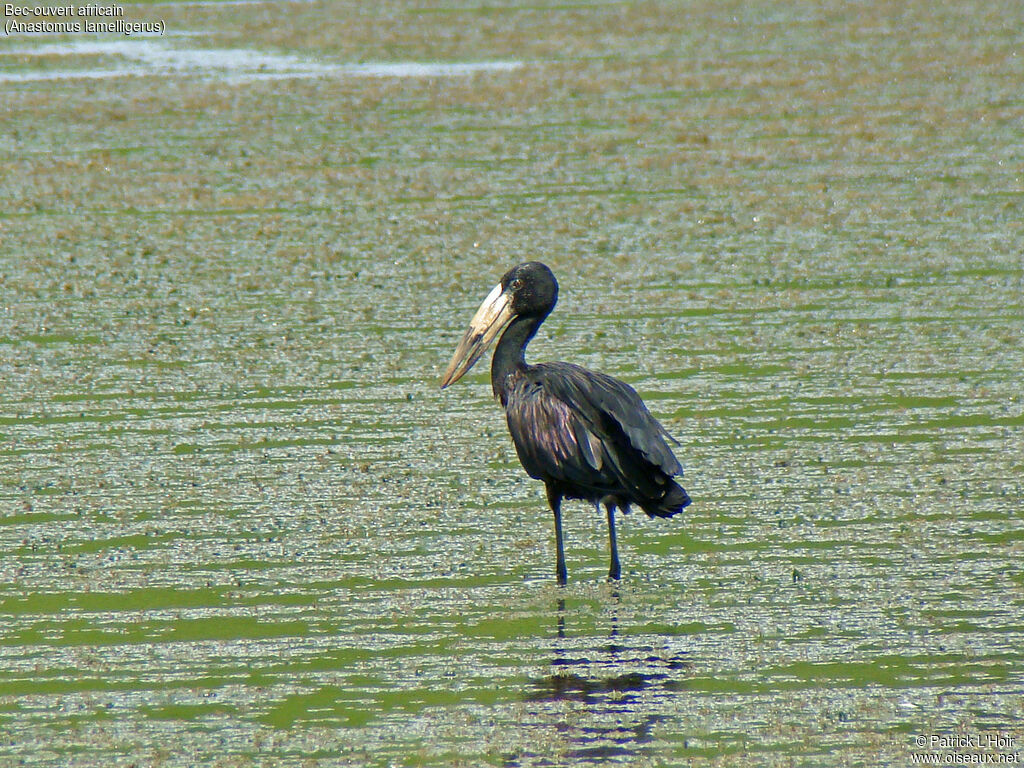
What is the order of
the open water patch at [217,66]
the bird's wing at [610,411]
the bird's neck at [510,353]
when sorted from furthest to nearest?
the open water patch at [217,66] → the bird's neck at [510,353] → the bird's wing at [610,411]

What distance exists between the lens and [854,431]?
920cm

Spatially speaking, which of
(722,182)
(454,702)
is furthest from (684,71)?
(454,702)

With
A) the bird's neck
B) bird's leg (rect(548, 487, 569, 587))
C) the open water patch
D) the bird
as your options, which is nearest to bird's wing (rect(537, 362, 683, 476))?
the bird

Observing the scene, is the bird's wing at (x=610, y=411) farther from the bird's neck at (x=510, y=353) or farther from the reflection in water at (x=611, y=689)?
the reflection in water at (x=611, y=689)

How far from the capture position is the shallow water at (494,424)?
20.0ft

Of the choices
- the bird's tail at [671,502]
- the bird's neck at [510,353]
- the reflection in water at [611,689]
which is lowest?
the reflection in water at [611,689]

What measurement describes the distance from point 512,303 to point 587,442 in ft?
3.38

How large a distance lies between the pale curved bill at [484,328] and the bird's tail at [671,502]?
1237 mm

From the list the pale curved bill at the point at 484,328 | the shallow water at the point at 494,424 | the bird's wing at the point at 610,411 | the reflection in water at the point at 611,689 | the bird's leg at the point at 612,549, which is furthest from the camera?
the pale curved bill at the point at 484,328

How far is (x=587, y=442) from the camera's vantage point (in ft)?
23.6

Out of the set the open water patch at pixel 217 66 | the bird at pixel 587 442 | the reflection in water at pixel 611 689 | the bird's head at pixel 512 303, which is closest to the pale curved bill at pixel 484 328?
the bird's head at pixel 512 303

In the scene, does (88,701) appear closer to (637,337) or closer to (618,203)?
(637,337)

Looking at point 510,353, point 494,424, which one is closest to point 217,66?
point 494,424

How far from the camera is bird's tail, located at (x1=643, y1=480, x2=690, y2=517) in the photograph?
7137mm
